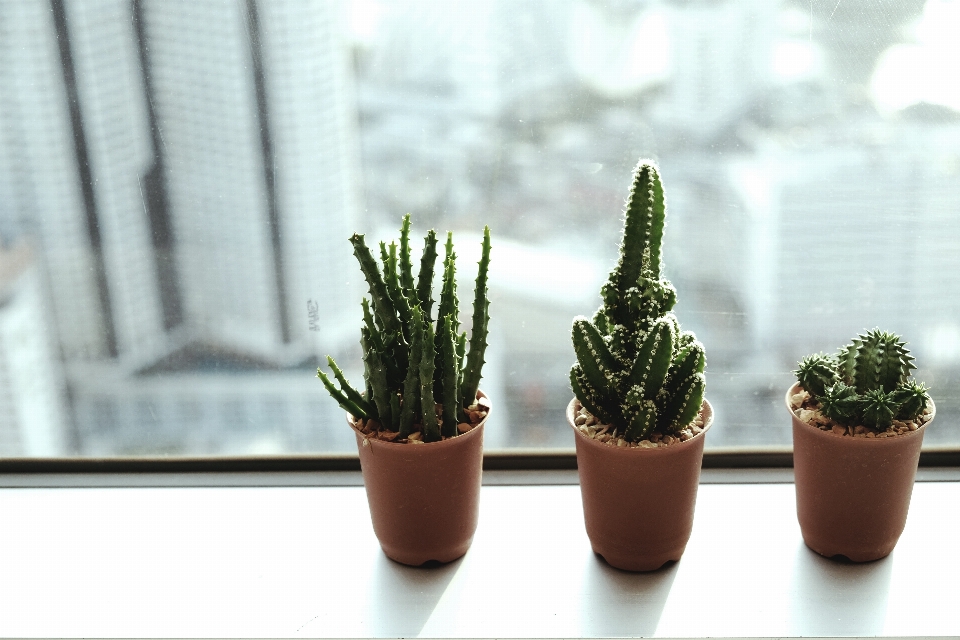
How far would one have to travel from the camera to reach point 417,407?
3.76ft

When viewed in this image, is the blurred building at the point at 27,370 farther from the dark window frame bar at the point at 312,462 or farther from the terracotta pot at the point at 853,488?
the terracotta pot at the point at 853,488

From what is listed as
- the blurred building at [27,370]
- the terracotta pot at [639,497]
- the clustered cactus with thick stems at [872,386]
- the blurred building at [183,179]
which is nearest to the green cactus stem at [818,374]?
the clustered cactus with thick stems at [872,386]

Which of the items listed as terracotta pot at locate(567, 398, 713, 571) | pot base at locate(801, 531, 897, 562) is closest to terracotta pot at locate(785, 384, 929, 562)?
pot base at locate(801, 531, 897, 562)

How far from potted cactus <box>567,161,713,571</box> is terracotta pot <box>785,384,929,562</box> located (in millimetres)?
139

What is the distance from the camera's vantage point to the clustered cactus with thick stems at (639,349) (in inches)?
42.1

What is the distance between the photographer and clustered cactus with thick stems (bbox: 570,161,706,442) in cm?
107

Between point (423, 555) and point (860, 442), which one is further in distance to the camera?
point (423, 555)

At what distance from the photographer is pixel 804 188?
130 centimetres

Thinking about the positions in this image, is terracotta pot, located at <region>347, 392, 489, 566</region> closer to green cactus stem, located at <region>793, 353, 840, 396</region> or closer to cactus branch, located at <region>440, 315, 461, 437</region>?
cactus branch, located at <region>440, 315, 461, 437</region>

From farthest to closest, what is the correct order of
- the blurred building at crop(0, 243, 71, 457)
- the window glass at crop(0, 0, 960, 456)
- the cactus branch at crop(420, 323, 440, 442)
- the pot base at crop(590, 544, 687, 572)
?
the blurred building at crop(0, 243, 71, 457), the window glass at crop(0, 0, 960, 456), the pot base at crop(590, 544, 687, 572), the cactus branch at crop(420, 323, 440, 442)

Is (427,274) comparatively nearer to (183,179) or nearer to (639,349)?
(639,349)

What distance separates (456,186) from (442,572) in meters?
0.53

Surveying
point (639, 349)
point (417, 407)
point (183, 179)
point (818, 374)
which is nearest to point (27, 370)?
point (183, 179)

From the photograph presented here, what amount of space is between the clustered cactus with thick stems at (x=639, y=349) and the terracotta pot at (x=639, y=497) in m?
0.03
